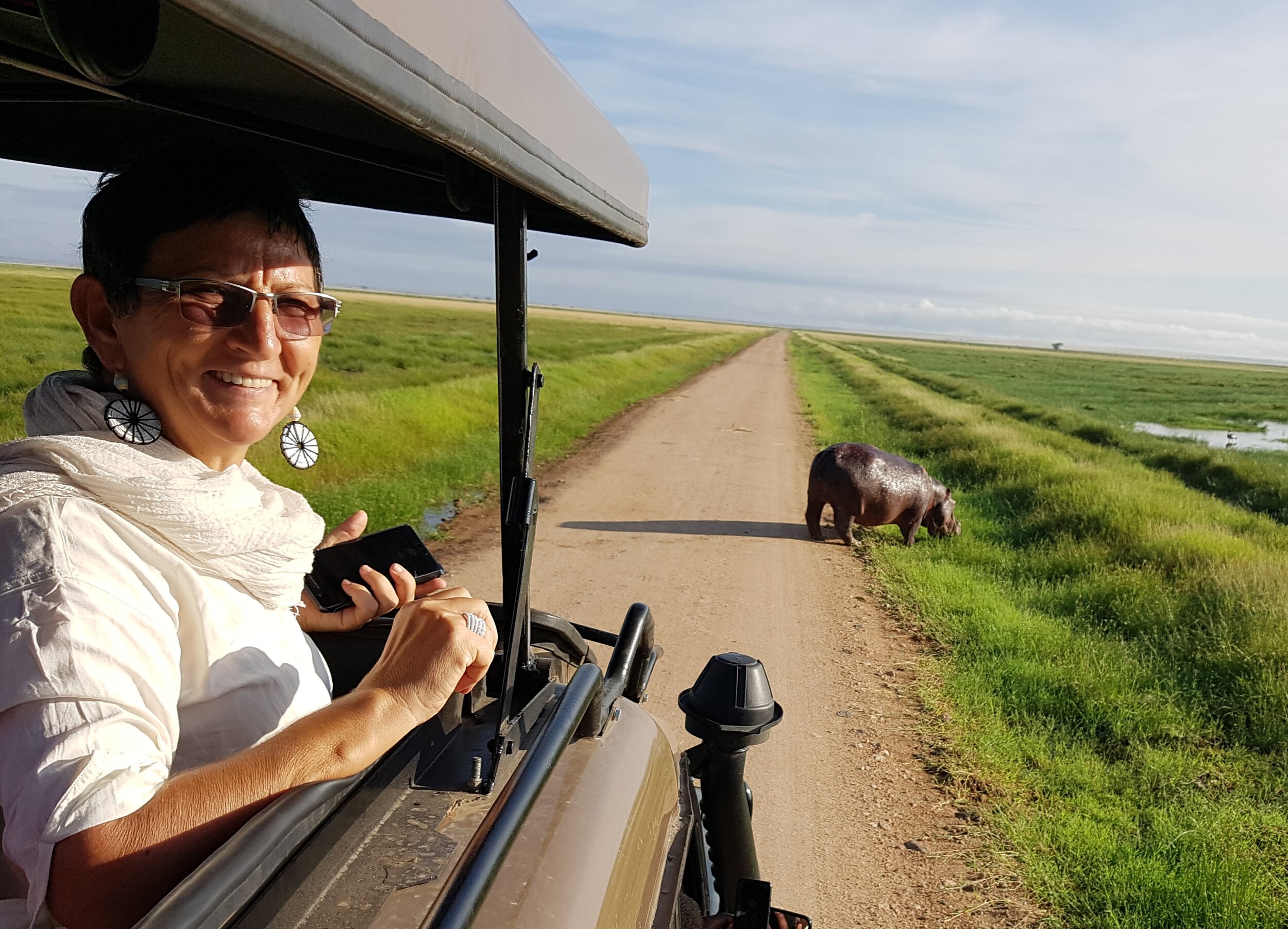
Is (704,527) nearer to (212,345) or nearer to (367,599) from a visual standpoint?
(367,599)

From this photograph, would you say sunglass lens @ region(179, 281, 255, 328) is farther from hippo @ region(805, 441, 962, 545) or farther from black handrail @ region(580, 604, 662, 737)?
hippo @ region(805, 441, 962, 545)

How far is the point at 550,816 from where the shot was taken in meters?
1.44

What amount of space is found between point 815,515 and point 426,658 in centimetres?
692

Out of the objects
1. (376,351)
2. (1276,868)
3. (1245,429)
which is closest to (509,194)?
(1276,868)

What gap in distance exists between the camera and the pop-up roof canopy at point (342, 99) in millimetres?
862

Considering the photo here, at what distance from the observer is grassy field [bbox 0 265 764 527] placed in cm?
855

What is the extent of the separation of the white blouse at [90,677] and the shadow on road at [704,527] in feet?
21.8

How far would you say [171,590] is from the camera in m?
1.25

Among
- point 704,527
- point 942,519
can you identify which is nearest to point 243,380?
point 704,527

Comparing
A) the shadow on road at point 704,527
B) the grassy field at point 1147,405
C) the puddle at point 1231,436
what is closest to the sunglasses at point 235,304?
the shadow on road at point 704,527

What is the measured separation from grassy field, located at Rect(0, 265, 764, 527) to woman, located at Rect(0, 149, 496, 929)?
539mm

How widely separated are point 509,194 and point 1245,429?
34.6m

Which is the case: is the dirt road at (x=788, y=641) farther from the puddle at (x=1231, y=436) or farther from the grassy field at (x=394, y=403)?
the puddle at (x=1231, y=436)

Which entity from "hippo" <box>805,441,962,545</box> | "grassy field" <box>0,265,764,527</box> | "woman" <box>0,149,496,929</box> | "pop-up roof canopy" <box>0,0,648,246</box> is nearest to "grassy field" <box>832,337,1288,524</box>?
"hippo" <box>805,441,962,545</box>
